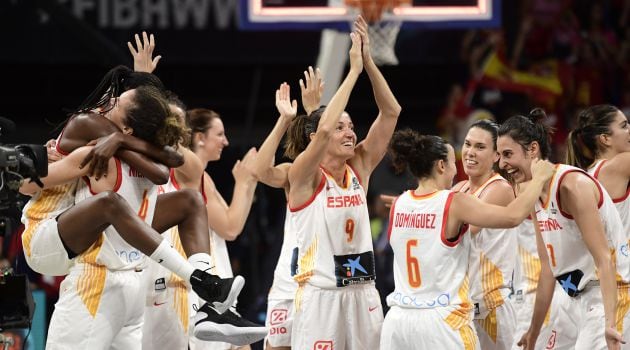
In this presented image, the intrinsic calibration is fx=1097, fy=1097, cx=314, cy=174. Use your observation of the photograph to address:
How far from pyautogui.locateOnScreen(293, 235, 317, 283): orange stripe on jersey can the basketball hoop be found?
304 cm

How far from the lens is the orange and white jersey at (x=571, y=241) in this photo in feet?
19.9

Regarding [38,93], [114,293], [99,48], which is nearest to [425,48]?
[99,48]

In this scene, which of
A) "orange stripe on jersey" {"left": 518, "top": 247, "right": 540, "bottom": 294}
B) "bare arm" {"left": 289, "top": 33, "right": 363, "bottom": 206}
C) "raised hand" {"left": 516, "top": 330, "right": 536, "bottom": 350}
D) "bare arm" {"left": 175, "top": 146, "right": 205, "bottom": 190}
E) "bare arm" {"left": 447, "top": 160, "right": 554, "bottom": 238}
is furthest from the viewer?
"orange stripe on jersey" {"left": 518, "top": 247, "right": 540, "bottom": 294}

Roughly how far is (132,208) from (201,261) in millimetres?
469

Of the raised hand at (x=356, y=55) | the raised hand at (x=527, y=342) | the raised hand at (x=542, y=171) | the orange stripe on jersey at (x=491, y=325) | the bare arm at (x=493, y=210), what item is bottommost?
the raised hand at (x=527, y=342)

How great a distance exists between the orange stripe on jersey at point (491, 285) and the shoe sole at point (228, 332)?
1607mm

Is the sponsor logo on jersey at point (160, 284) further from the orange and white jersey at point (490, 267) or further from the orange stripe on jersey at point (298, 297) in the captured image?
the orange and white jersey at point (490, 267)

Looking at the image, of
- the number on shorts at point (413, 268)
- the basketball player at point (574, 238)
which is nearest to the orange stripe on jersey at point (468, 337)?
the number on shorts at point (413, 268)

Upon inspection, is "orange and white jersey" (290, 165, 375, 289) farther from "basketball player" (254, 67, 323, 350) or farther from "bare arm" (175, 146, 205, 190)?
"bare arm" (175, 146, 205, 190)

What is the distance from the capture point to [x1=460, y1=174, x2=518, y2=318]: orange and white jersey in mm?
6590

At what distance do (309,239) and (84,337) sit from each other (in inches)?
62.0

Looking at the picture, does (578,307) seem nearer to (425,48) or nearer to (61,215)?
(61,215)

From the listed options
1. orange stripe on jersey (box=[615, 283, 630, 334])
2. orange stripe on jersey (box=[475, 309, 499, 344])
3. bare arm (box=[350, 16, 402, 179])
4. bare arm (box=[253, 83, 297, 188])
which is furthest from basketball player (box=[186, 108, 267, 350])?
orange stripe on jersey (box=[615, 283, 630, 334])

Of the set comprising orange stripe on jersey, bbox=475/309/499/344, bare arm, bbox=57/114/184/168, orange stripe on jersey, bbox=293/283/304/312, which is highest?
bare arm, bbox=57/114/184/168
